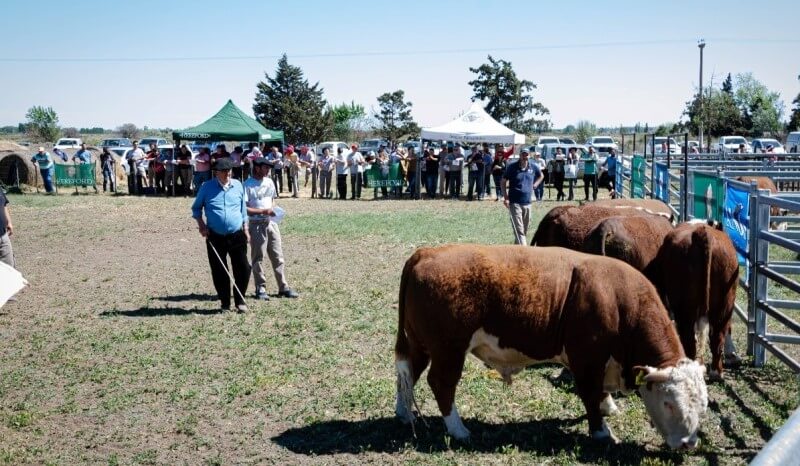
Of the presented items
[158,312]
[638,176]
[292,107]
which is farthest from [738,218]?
[292,107]

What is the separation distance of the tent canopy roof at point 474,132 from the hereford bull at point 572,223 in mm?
17999

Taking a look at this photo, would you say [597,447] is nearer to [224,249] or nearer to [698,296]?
[698,296]

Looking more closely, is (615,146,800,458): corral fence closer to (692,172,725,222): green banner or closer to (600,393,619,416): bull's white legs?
(692,172,725,222): green banner

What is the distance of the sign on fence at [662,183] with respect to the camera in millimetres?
16469

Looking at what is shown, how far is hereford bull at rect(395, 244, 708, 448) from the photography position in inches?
230

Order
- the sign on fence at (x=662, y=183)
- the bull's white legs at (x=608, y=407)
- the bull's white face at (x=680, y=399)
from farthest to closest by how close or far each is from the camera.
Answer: the sign on fence at (x=662, y=183), the bull's white legs at (x=608, y=407), the bull's white face at (x=680, y=399)

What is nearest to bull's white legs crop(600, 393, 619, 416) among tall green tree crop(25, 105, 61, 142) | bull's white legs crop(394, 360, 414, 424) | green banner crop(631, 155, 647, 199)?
bull's white legs crop(394, 360, 414, 424)

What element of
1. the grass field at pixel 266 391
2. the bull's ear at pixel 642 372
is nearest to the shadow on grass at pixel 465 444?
the grass field at pixel 266 391

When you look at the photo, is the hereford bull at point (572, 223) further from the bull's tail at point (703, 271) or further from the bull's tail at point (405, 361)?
the bull's tail at point (405, 361)

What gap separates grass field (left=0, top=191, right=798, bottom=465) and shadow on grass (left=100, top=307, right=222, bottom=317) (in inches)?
1.2

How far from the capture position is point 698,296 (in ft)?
23.8

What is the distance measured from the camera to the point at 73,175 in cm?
3058

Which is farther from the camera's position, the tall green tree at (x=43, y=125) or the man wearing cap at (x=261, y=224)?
the tall green tree at (x=43, y=125)

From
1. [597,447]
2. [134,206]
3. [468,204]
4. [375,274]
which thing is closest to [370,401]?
[597,447]
